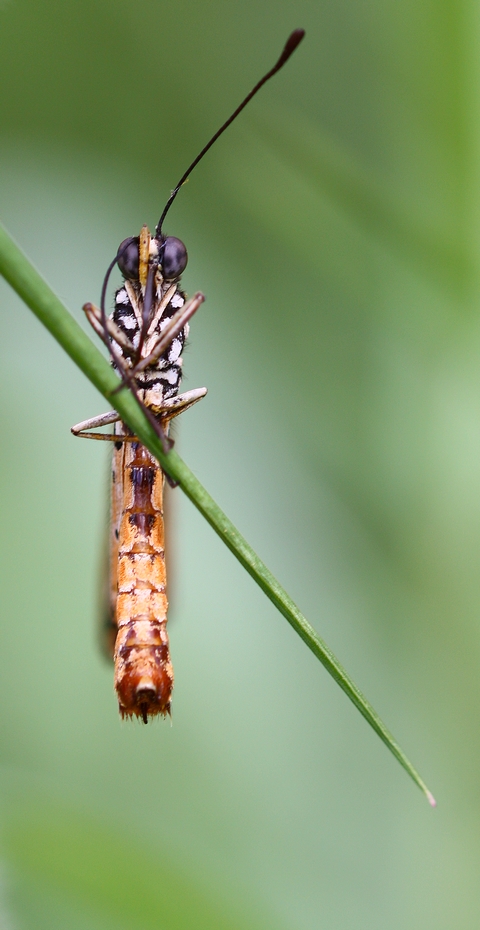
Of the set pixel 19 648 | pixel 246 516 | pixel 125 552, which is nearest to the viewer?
pixel 125 552

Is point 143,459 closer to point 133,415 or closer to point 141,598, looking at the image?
point 141,598

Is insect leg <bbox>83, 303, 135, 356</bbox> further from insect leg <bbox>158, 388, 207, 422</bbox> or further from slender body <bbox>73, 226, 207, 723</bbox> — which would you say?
insect leg <bbox>158, 388, 207, 422</bbox>

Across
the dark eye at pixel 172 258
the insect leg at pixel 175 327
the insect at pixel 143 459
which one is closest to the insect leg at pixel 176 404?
the insect at pixel 143 459

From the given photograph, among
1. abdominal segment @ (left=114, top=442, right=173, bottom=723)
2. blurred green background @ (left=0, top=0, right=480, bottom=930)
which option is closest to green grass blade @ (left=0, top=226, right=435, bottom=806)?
abdominal segment @ (left=114, top=442, right=173, bottom=723)

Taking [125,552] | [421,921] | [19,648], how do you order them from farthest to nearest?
[19,648], [421,921], [125,552]

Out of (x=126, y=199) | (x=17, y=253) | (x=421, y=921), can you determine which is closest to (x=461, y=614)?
(x=421, y=921)

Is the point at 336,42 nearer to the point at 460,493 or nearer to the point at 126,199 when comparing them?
the point at 126,199
